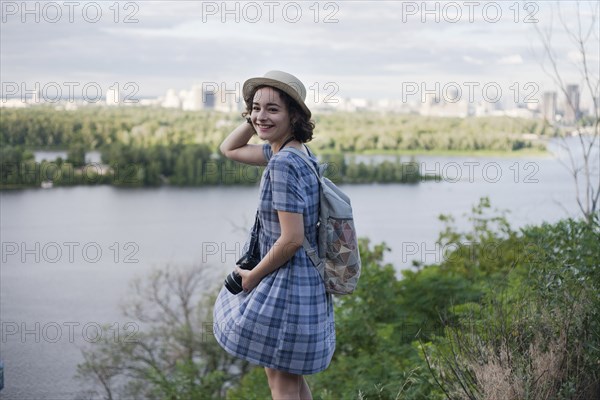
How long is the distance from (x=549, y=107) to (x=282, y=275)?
5690mm

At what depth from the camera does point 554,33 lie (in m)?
6.16

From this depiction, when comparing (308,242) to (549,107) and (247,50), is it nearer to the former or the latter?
(549,107)

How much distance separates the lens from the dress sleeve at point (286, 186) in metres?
1.78

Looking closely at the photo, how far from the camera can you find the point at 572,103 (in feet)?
21.4

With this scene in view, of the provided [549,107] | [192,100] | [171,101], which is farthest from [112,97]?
[549,107]

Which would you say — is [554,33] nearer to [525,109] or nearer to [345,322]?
[525,109]

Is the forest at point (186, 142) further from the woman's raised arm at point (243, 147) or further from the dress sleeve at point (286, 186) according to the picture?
the dress sleeve at point (286, 186)

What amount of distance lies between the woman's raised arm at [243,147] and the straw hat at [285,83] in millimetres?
166

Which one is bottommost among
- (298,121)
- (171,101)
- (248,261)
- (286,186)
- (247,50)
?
(248,261)

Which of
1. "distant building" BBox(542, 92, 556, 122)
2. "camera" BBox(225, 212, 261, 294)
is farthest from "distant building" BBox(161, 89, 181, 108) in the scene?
"camera" BBox(225, 212, 261, 294)

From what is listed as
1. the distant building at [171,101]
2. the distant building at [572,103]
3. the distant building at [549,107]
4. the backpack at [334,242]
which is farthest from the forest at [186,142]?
the backpack at [334,242]

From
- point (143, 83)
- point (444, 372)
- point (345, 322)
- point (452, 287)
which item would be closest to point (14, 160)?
point (143, 83)

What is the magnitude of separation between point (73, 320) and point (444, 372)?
630 cm

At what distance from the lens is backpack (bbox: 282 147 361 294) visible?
1857 millimetres
